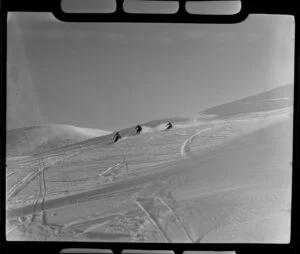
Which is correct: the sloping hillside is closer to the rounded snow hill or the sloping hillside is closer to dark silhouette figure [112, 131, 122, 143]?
dark silhouette figure [112, 131, 122, 143]

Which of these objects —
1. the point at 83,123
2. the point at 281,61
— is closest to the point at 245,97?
the point at 281,61

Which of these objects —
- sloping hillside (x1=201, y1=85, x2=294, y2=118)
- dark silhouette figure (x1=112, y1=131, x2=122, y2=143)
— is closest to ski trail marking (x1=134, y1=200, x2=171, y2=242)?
dark silhouette figure (x1=112, y1=131, x2=122, y2=143)

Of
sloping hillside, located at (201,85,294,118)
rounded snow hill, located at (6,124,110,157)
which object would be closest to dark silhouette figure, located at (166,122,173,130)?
sloping hillside, located at (201,85,294,118)

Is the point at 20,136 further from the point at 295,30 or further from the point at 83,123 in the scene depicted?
the point at 295,30

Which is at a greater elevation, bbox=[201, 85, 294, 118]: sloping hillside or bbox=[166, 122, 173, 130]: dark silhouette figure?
bbox=[201, 85, 294, 118]: sloping hillside

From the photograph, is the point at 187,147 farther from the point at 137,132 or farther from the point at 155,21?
the point at 155,21

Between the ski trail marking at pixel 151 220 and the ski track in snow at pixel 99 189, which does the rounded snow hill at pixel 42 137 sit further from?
the ski trail marking at pixel 151 220

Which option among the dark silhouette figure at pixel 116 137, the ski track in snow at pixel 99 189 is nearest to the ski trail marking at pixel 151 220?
the ski track in snow at pixel 99 189

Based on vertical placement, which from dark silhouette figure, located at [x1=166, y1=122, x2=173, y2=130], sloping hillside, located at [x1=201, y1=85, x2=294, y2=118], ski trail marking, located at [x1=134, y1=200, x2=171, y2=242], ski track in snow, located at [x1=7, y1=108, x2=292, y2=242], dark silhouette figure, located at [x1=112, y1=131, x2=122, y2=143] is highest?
sloping hillside, located at [x1=201, y1=85, x2=294, y2=118]
